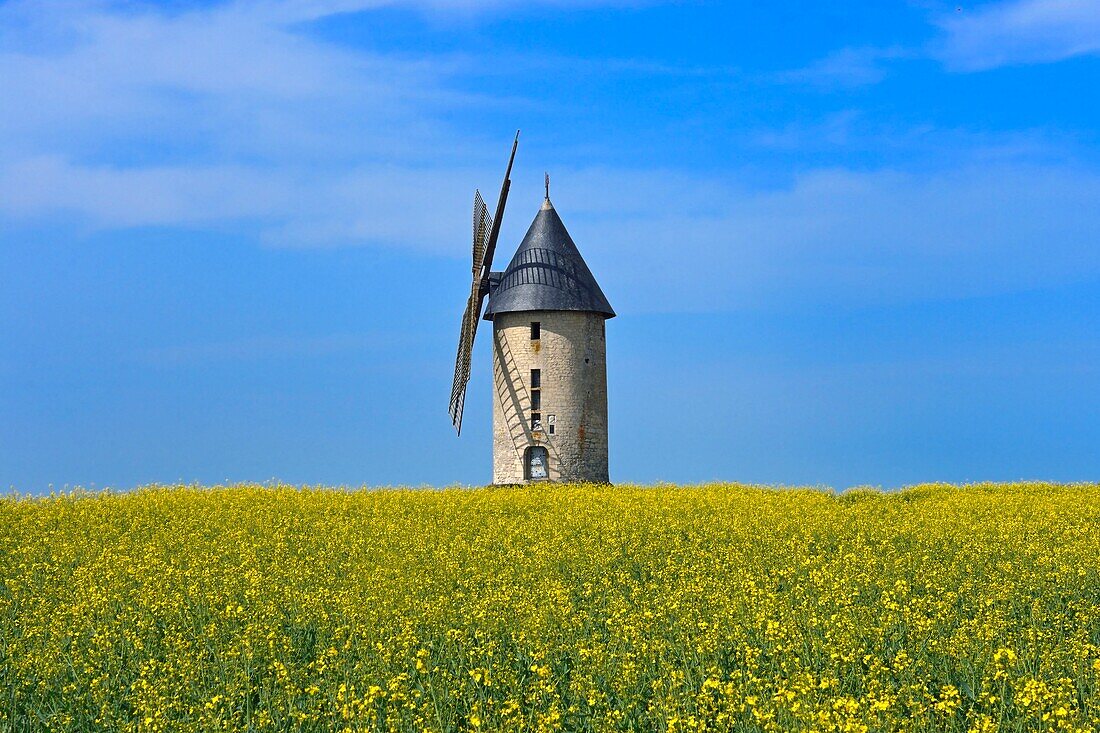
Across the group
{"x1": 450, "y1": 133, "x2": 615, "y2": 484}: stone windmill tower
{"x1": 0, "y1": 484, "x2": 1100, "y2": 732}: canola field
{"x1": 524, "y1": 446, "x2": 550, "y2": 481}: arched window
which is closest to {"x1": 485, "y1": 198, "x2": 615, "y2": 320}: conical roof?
{"x1": 450, "y1": 133, "x2": 615, "y2": 484}: stone windmill tower

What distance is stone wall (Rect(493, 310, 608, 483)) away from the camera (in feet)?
102

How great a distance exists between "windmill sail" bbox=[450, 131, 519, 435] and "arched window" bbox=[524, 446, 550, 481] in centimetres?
409

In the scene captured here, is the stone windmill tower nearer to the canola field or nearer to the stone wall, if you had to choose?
the stone wall

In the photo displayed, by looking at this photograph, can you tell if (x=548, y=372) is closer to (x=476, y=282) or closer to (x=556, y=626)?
(x=476, y=282)

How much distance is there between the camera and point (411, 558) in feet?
46.2

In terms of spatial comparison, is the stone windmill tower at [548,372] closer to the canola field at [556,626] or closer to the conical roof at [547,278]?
the conical roof at [547,278]

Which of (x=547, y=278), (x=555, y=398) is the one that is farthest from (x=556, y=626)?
(x=547, y=278)

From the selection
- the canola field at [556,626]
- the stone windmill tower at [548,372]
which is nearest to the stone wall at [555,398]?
the stone windmill tower at [548,372]

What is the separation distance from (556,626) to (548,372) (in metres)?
21.4

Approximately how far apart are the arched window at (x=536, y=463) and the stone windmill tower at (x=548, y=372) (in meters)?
0.03

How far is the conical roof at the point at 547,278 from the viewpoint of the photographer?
103ft

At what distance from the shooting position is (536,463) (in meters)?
31.3

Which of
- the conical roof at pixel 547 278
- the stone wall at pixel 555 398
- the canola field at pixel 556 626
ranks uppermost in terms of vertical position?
the conical roof at pixel 547 278

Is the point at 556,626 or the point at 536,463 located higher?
the point at 536,463
